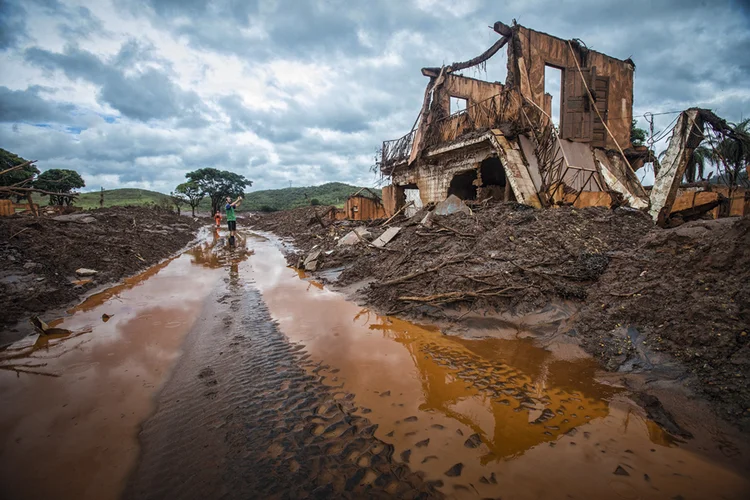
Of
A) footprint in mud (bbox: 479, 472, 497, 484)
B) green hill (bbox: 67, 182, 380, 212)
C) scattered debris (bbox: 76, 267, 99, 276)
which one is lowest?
footprint in mud (bbox: 479, 472, 497, 484)

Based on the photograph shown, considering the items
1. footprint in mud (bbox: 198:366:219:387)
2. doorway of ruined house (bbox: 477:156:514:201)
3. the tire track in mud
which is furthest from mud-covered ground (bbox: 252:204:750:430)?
doorway of ruined house (bbox: 477:156:514:201)

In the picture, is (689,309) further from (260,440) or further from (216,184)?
(216,184)

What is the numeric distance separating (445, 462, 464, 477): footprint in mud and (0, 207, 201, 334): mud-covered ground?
5.83 meters

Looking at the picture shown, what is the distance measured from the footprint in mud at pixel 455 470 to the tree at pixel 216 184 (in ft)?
141

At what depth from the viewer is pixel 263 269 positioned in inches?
351

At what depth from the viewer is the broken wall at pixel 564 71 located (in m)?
10.4

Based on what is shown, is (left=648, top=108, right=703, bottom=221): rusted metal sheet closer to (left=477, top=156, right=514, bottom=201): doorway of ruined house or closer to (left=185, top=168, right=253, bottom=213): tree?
(left=477, top=156, right=514, bottom=201): doorway of ruined house

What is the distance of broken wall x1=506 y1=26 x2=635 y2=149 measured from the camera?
10383mm

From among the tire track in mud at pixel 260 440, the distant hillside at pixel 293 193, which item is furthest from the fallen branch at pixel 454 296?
the distant hillside at pixel 293 193

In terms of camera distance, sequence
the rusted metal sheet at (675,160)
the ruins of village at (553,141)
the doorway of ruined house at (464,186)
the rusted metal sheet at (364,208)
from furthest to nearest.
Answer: the rusted metal sheet at (364,208) → the doorway of ruined house at (464,186) → the ruins of village at (553,141) → the rusted metal sheet at (675,160)

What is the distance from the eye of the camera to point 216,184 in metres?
41.0

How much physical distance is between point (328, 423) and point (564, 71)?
44.4ft

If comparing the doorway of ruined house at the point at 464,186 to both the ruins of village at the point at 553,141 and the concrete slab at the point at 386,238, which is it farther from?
the concrete slab at the point at 386,238

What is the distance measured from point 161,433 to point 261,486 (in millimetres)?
1018
